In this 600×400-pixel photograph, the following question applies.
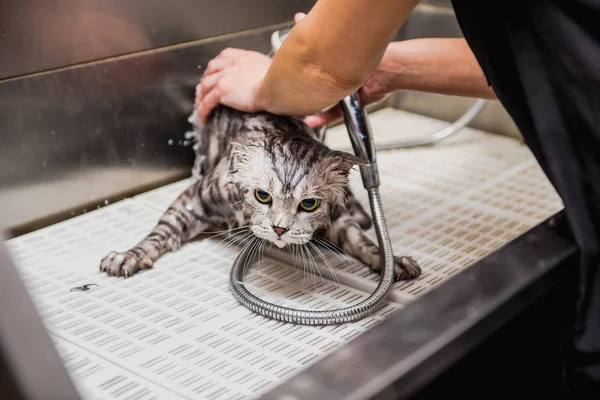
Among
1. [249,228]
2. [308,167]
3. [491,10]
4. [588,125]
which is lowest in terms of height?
[249,228]

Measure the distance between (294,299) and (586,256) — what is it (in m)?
0.47

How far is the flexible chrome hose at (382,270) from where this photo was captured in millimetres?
1062

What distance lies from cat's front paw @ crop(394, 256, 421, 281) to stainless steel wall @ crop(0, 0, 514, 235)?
24.4 inches

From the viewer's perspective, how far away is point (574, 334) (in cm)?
95

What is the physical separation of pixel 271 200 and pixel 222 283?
17 cm

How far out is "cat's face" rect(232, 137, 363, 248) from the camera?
1.17m

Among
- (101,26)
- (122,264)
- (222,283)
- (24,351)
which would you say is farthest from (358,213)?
(24,351)

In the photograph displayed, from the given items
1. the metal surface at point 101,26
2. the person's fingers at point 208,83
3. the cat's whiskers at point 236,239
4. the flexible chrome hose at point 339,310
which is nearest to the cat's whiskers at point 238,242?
the cat's whiskers at point 236,239

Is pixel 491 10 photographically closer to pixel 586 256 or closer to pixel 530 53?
pixel 530 53

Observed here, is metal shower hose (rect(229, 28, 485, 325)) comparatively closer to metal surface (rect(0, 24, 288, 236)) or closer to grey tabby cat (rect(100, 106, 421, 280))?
grey tabby cat (rect(100, 106, 421, 280))

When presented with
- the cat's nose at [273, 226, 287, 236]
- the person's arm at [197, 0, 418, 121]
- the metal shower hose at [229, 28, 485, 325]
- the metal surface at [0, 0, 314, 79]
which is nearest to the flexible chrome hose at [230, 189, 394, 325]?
the metal shower hose at [229, 28, 485, 325]

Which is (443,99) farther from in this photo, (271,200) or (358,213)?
(271,200)

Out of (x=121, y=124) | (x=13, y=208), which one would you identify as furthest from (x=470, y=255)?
(x=13, y=208)

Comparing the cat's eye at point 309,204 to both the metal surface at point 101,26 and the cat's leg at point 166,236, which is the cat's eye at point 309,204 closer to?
the cat's leg at point 166,236
